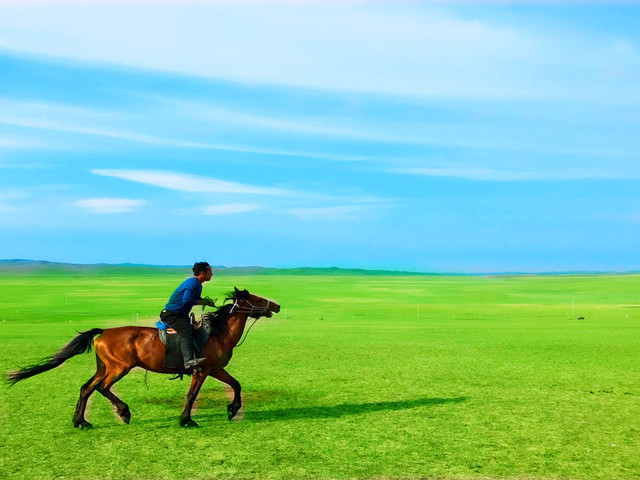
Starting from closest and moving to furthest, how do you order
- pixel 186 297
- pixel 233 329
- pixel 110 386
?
pixel 186 297
pixel 110 386
pixel 233 329

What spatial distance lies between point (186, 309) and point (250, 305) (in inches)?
47.7

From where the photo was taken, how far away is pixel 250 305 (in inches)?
447

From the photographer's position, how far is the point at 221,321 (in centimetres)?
1130

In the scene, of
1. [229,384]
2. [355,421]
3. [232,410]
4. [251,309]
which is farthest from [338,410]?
[251,309]

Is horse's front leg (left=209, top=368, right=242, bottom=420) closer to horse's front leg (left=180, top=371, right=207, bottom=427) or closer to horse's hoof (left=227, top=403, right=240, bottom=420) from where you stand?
horse's hoof (left=227, top=403, right=240, bottom=420)

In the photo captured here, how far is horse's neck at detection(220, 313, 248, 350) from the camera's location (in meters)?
11.1

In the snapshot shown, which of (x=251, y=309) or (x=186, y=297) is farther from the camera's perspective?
(x=251, y=309)

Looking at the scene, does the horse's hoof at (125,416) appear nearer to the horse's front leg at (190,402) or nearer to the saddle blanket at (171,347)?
the horse's front leg at (190,402)

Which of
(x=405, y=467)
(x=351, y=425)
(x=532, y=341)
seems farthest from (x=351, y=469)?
(x=532, y=341)

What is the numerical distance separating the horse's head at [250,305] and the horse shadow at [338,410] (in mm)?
1890

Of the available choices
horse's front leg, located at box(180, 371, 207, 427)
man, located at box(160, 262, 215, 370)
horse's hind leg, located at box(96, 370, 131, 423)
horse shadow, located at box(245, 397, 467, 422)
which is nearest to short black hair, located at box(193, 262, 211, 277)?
man, located at box(160, 262, 215, 370)

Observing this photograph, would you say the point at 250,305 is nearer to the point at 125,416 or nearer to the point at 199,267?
the point at 199,267

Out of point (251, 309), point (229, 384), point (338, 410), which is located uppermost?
point (251, 309)

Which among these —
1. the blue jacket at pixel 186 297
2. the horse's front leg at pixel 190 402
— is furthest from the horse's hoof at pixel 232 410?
the blue jacket at pixel 186 297
